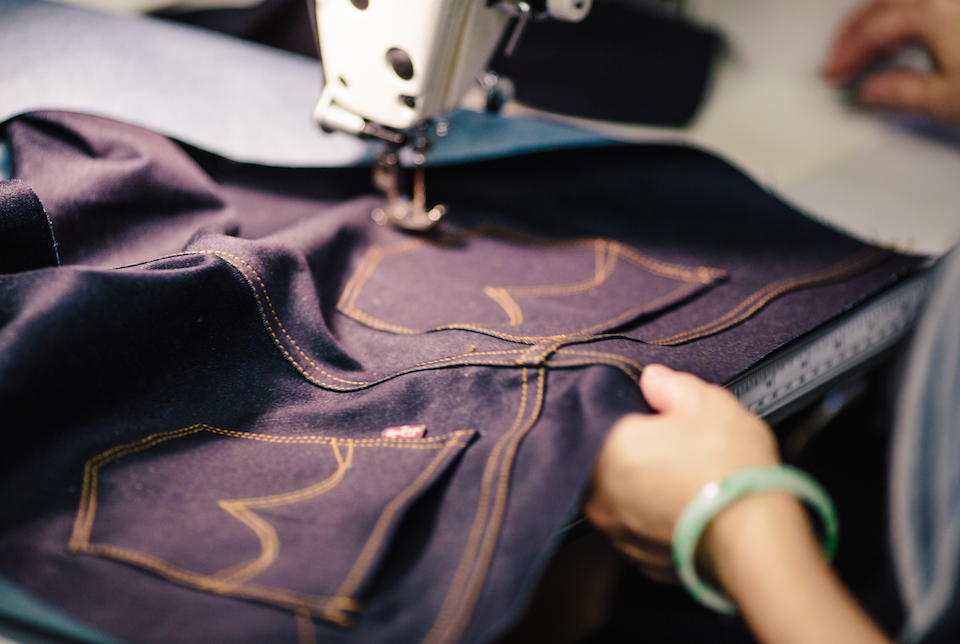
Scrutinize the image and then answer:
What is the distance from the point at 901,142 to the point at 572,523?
1214 mm

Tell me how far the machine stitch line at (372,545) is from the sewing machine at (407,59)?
506 millimetres

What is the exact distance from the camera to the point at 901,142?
4.10ft

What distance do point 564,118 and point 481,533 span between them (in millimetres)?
1062

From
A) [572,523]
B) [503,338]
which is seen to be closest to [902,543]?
[572,523]

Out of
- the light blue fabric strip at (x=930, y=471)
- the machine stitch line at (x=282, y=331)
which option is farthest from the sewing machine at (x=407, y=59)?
the light blue fabric strip at (x=930, y=471)

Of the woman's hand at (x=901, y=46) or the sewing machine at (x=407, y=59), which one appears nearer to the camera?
the sewing machine at (x=407, y=59)

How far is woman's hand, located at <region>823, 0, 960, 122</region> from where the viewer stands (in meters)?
1.10

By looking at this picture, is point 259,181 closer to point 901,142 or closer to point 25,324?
point 25,324

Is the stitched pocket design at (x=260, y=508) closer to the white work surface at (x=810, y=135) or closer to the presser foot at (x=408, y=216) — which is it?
the presser foot at (x=408, y=216)

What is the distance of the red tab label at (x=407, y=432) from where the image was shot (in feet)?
1.94

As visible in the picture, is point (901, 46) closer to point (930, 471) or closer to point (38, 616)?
point (930, 471)

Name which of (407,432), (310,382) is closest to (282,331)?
(310,382)

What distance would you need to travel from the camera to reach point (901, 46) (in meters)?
1.19

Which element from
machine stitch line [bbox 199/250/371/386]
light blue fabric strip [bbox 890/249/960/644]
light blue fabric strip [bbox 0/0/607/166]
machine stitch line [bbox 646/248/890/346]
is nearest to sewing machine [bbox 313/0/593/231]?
light blue fabric strip [bbox 0/0/607/166]
